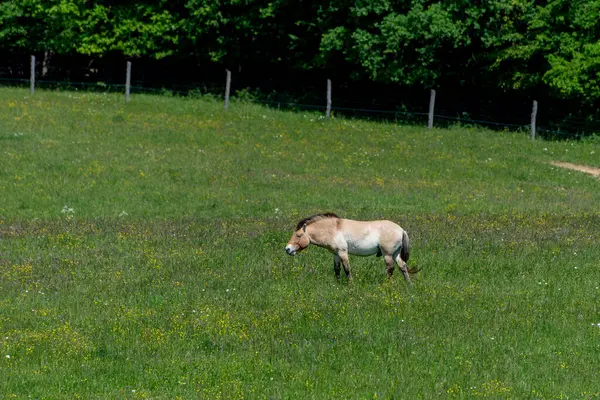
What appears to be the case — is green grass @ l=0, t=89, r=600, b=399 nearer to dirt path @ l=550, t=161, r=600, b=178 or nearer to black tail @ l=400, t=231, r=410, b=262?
black tail @ l=400, t=231, r=410, b=262

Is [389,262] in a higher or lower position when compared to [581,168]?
lower

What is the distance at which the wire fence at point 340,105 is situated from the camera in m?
46.3

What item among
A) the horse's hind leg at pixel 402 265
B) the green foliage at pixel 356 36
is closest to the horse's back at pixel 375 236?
the horse's hind leg at pixel 402 265

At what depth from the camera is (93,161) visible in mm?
34312

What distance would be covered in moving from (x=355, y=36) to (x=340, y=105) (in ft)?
17.4

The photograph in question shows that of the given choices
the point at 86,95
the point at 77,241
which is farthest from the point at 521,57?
the point at 77,241

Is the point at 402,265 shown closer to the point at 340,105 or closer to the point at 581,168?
the point at 581,168

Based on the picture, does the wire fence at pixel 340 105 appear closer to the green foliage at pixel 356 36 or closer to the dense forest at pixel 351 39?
the dense forest at pixel 351 39

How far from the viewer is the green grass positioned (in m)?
12.4

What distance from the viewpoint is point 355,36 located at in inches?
1900

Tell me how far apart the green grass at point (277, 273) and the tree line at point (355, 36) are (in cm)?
791

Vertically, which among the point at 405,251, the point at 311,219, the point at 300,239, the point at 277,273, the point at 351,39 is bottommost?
the point at 277,273

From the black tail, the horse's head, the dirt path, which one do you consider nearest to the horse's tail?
the black tail

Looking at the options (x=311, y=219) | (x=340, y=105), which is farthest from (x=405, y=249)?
(x=340, y=105)
